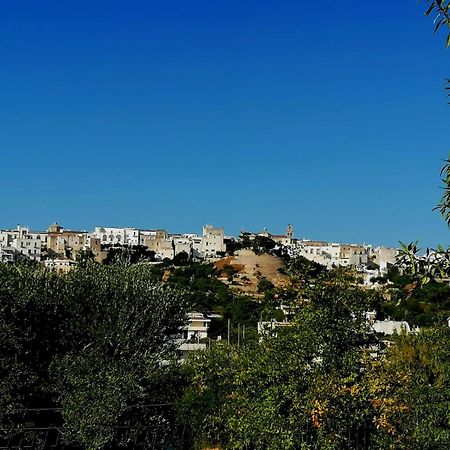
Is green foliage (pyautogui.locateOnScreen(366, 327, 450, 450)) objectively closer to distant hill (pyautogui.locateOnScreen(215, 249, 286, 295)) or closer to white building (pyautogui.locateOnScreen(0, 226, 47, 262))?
distant hill (pyautogui.locateOnScreen(215, 249, 286, 295))

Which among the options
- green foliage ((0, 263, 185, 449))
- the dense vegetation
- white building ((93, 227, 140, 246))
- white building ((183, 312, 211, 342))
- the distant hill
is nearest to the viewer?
the dense vegetation

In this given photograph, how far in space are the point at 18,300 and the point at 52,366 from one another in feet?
4.18

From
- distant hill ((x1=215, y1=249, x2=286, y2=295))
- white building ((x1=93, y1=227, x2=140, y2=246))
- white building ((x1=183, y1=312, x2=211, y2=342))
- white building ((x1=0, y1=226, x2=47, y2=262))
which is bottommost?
white building ((x1=183, y1=312, x2=211, y2=342))

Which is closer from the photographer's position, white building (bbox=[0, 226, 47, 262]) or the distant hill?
the distant hill

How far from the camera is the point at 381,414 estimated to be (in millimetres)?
8039

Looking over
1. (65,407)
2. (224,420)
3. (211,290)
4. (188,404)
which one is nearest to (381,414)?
(224,420)

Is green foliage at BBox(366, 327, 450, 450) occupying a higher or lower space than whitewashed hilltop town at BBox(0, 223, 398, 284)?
lower

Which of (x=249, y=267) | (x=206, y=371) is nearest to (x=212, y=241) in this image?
(x=249, y=267)

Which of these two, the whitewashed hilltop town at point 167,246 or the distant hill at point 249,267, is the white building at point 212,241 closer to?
the whitewashed hilltop town at point 167,246

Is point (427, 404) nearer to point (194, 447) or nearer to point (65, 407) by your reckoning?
point (194, 447)

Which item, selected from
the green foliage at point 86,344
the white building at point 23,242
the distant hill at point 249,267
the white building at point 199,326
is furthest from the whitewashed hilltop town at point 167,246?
the green foliage at point 86,344

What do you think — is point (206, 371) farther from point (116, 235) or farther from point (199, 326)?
point (116, 235)

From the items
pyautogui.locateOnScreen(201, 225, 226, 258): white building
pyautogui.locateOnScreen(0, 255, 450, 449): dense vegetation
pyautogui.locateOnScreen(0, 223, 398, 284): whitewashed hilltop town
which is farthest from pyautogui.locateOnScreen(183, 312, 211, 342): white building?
pyautogui.locateOnScreen(201, 225, 226, 258): white building

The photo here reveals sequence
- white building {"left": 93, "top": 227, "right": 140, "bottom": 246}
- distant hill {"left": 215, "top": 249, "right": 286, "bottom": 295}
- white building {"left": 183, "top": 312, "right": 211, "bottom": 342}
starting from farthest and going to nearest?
white building {"left": 93, "top": 227, "right": 140, "bottom": 246} → distant hill {"left": 215, "top": 249, "right": 286, "bottom": 295} → white building {"left": 183, "top": 312, "right": 211, "bottom": 342}
